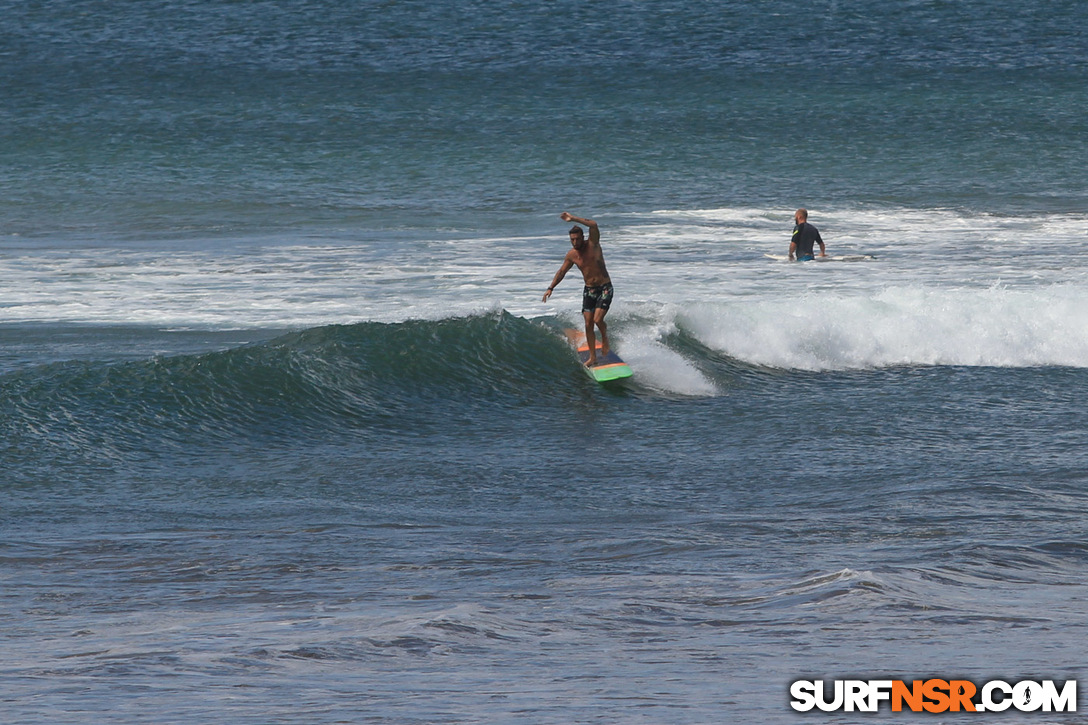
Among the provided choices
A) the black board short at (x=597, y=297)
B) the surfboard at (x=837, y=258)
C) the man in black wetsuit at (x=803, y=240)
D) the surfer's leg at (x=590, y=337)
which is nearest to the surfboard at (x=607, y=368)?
the surfer's leg at (x=590, y=337)

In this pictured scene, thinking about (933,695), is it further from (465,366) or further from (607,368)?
(465,366)

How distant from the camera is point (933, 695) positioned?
18.5 feet

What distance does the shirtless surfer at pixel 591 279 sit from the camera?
13.7 m

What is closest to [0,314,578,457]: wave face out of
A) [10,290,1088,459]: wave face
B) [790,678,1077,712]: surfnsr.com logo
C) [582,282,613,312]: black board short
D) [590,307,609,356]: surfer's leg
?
[10,290,1088,459]: wave face

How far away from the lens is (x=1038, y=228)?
28.5m

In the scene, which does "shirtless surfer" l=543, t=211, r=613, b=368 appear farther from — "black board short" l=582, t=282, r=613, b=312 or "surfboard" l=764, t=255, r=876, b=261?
"surfboard" l=764, t=255, r=876, b=261

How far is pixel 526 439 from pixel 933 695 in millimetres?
6963

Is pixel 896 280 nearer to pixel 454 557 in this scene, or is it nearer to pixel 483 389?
pixel 483 389

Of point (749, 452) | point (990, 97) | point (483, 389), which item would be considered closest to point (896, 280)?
point (483, 389)

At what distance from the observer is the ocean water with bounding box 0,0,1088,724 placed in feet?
20.8

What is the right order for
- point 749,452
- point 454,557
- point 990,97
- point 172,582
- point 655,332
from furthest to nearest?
1. point 990,97
2. point 655,332
3. point 749,452
4. point 454,557
5. point 172,582

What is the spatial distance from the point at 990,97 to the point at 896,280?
88.9 feet

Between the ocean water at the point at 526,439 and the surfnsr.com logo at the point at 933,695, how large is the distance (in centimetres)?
11

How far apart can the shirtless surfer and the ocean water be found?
658mm
